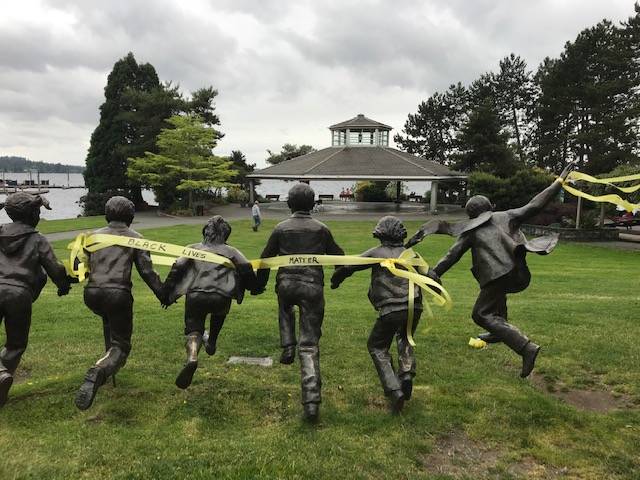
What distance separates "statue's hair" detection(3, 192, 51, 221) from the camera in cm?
527

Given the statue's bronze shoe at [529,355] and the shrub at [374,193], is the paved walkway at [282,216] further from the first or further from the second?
the statue's bronze shoe at [529,355]

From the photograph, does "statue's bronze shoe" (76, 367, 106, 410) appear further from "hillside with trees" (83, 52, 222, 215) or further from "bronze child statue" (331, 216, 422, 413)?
"hillside with trees" (83, 52, 222, 215)

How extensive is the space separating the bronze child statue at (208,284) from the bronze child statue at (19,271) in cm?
125

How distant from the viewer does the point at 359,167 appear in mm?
36812

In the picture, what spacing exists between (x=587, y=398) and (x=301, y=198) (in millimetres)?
4015

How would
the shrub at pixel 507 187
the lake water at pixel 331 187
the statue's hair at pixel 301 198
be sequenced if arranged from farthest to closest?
the lake water at pixel 331 187, the shrub at pixel 507 187, the statue's hair at pixel 301 198

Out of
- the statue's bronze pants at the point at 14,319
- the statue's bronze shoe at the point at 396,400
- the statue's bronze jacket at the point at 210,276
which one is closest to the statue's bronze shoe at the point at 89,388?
the statue's bronze pants at the point at 14,319

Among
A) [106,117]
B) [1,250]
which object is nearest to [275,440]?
[1,250]

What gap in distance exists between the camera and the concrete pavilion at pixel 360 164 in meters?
35.1

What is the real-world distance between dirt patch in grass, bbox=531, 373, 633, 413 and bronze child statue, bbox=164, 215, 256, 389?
150 inches

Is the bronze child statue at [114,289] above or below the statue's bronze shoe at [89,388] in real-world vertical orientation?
above

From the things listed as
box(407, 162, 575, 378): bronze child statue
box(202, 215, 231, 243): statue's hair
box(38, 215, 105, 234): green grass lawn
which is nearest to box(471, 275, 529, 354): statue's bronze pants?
box(407, 162, 575, 378): bronze child statue

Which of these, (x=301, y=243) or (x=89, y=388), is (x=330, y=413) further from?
(x=89, y=388)

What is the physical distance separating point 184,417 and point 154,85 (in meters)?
44.3
